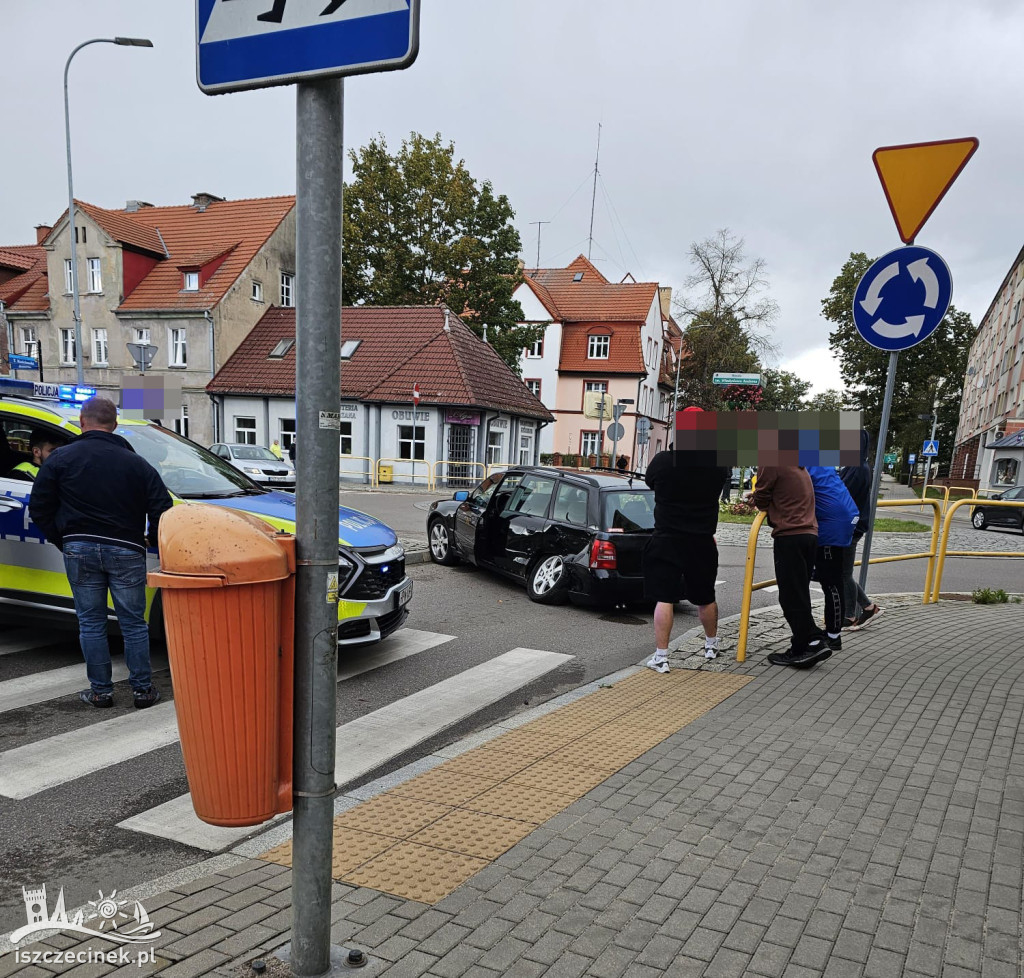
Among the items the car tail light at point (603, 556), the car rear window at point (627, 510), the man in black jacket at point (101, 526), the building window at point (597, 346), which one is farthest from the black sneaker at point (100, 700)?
the building window at point (597, 346)

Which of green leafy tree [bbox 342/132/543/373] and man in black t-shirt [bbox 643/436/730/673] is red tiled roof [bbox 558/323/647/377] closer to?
green leafy tree [bbox 342/132/543/373]

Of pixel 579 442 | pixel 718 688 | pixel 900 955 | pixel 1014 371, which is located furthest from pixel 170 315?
pixel 1014 371

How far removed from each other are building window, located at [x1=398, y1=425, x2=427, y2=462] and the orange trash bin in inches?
1107

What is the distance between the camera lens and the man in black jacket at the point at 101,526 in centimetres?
467

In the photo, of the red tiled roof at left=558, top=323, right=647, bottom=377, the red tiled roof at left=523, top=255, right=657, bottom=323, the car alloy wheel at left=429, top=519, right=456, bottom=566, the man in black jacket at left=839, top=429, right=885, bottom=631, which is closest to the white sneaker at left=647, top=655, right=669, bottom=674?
the man in black jacket at left=839, top=429, right=885, bottom=631

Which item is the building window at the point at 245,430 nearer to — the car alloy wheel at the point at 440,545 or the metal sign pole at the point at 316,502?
the car alloy wheel at the point at 440,545

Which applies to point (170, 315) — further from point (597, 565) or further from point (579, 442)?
point (597, 565)

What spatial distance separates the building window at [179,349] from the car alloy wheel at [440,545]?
2724 cm

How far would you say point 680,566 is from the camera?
18.5ft

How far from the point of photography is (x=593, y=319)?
4922cm

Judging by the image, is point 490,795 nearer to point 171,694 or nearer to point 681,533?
point 681,533

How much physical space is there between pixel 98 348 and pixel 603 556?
1403 inches

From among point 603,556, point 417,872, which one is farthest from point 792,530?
point 417,872

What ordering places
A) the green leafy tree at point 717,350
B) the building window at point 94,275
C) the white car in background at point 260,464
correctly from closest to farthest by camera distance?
the white car in background at point 260,464
the building window at point 94,275
the green leafy tree at point 717,350
